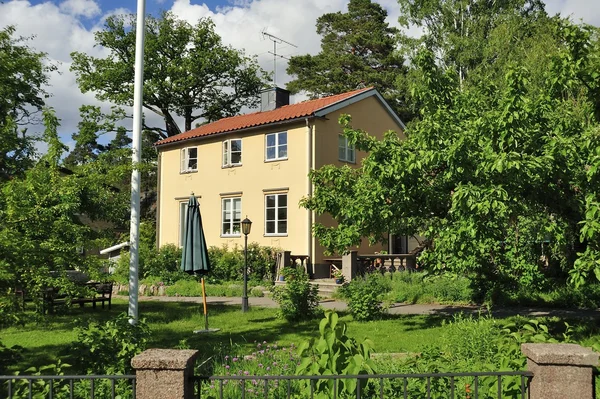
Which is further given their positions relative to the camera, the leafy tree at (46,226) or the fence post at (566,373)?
the leafy tree at (46,226)

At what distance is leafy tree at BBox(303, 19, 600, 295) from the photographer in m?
7.25

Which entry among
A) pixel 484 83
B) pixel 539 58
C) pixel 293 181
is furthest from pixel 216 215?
pixel 484 83

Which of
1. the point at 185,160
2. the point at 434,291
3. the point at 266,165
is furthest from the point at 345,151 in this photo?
the point at 434,291

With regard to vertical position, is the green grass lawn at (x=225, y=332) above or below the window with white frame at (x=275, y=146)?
below

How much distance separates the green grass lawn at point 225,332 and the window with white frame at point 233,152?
38.6 feet

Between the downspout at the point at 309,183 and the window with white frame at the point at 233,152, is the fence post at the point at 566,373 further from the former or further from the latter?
the window with white frame at the point at 233,152

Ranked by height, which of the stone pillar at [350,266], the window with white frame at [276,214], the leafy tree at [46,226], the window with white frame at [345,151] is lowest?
the stone pillar at [350,266]

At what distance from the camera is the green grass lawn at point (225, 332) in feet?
29.4

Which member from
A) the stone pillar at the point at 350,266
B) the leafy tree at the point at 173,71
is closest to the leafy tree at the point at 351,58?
the leafy tree at the point at 173,71

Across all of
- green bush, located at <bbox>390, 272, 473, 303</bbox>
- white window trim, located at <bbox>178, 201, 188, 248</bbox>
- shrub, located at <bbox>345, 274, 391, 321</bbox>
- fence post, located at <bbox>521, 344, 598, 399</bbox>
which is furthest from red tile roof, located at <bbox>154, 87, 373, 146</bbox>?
fence post, located at <bbox>521, 344, 598, 399</bbox>

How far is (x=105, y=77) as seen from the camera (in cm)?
3697

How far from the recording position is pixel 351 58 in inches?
1599

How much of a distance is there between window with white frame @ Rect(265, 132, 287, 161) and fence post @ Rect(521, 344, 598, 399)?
19.4 metres

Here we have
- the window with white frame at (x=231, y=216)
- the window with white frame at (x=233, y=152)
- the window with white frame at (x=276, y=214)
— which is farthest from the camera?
the window with white frame at (x=233, y=152)
